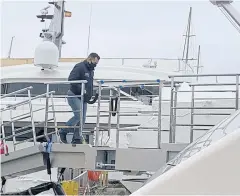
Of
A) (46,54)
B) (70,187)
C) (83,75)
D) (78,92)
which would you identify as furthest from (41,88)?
(78,92)

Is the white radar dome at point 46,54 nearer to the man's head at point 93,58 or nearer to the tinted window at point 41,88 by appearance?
the tinted window at point 41,88

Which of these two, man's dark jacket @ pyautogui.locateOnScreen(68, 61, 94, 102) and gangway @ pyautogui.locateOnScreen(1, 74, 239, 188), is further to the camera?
man's dark jacket @ pyautogui.locateOnScreen(68, 61, 94, 102)

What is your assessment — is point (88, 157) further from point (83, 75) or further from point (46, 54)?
point (46, 54)

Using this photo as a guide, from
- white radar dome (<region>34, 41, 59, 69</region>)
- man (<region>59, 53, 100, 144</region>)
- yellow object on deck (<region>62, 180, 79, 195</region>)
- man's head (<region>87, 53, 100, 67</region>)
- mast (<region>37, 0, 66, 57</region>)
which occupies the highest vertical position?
mast (<region>37, 0, 66, 57</region>)

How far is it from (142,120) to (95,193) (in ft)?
5.87

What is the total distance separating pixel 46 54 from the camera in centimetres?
1032

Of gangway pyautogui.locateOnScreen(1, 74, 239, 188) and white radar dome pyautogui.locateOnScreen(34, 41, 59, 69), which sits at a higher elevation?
white radar dome pyautogui.locateOnScreen(34, 41, 59, 69)

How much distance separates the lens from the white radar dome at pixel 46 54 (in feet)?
33.6

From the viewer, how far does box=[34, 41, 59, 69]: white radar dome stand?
1024 centimetres

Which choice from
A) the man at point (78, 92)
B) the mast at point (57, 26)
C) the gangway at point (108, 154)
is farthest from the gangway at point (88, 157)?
the mast at point (57, 26)

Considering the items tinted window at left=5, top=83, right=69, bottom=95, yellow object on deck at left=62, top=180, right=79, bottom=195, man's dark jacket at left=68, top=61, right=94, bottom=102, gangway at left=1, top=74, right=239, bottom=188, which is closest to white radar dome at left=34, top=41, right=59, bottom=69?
tinted window at left=5, top=83, right=69, bottom=95

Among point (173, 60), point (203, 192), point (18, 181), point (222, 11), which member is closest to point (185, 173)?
point (203, 192)

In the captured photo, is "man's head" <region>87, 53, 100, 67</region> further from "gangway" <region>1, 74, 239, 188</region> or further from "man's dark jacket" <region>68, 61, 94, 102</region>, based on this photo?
"gangway" <region>1, 74, 239, 188</region>

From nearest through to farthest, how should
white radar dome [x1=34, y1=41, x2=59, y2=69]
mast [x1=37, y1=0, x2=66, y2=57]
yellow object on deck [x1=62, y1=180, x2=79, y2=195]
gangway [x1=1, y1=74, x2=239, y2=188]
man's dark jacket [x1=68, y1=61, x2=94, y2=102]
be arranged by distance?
gangway [x1=1, y1=74, x2=239, y2=188] < man's dark jacket [x1=68, y1=61, x2=94, y2=102] < yellow object on deck [x1=62, y1=180, x2=79, y2=195] < white radar dome [x1=34, y1=41, x2=59, y2=69] < mast [x1=37, y1=0, x2=66, y2=57]
